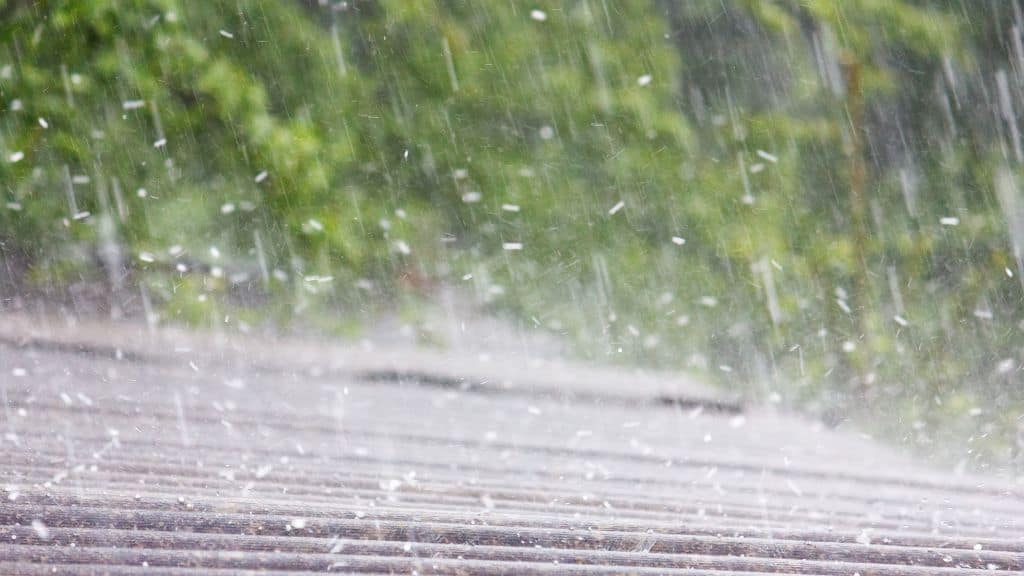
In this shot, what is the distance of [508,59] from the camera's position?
18.9 ft

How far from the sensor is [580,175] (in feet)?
20.3

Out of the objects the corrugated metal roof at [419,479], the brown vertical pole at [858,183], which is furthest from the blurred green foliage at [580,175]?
the corrugated metal roof at [419,479]

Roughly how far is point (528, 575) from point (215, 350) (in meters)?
3.60

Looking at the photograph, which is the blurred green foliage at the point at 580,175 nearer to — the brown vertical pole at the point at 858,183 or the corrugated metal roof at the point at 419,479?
the brown vertical pole at the point at 858,183

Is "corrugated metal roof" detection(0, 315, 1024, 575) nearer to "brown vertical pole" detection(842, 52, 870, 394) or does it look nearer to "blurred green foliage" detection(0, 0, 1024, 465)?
"blurred green foliage" detection(0, 0, 1024, 465)

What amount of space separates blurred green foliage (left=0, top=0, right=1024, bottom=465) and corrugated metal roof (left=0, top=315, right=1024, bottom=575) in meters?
1.24

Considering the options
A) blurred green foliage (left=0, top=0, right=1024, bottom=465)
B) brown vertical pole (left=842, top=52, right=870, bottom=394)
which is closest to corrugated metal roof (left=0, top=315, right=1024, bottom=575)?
blurred green foliage (left=0, top=0, right=1024, bottom=465)

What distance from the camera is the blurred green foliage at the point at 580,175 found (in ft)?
16.9

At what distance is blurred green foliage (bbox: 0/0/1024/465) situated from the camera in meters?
5.15

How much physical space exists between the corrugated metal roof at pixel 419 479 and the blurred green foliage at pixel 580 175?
1237 mm

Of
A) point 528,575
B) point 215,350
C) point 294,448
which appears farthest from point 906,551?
point 215,350

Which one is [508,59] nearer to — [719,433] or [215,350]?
[215,350]

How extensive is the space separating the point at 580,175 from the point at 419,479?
4153 millimetres

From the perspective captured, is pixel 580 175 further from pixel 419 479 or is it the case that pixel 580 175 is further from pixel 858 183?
pixel 419 479
